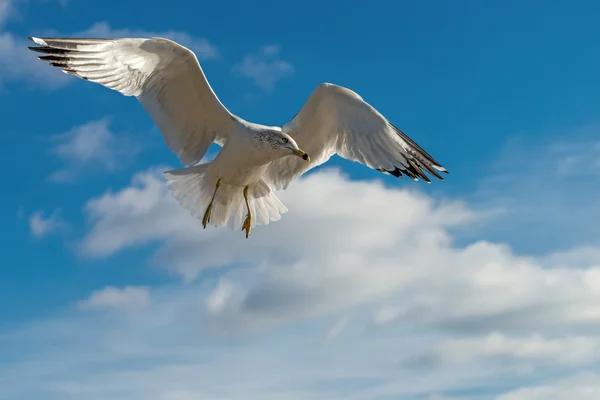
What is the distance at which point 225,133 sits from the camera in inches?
436

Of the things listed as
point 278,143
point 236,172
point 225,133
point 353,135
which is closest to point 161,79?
point 225,133

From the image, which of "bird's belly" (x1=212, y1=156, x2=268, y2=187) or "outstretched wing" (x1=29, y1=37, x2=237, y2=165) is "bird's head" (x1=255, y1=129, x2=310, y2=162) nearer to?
"bird's belly" (x1=212, y1=156, x2=268, y2=187)

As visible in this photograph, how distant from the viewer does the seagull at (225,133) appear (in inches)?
408

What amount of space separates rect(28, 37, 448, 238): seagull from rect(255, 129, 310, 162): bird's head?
0.01m

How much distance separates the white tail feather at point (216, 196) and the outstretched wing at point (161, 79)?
26 cm

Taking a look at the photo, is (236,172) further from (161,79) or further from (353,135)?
(353,135)

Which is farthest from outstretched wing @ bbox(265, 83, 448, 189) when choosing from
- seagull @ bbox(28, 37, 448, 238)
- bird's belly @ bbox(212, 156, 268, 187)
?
bird's belly @ bbox(212, 156, 268, 187)

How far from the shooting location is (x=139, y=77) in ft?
34.6

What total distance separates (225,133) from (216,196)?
2.57 feet

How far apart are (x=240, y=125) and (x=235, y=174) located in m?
0.58

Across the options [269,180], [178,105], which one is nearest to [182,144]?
[178,105]

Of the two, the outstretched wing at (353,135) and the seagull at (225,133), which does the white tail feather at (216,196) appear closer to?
the seagull at (225,133)

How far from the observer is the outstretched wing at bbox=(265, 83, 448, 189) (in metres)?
11.1

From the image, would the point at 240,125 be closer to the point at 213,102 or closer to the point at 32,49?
the point at 213,102
